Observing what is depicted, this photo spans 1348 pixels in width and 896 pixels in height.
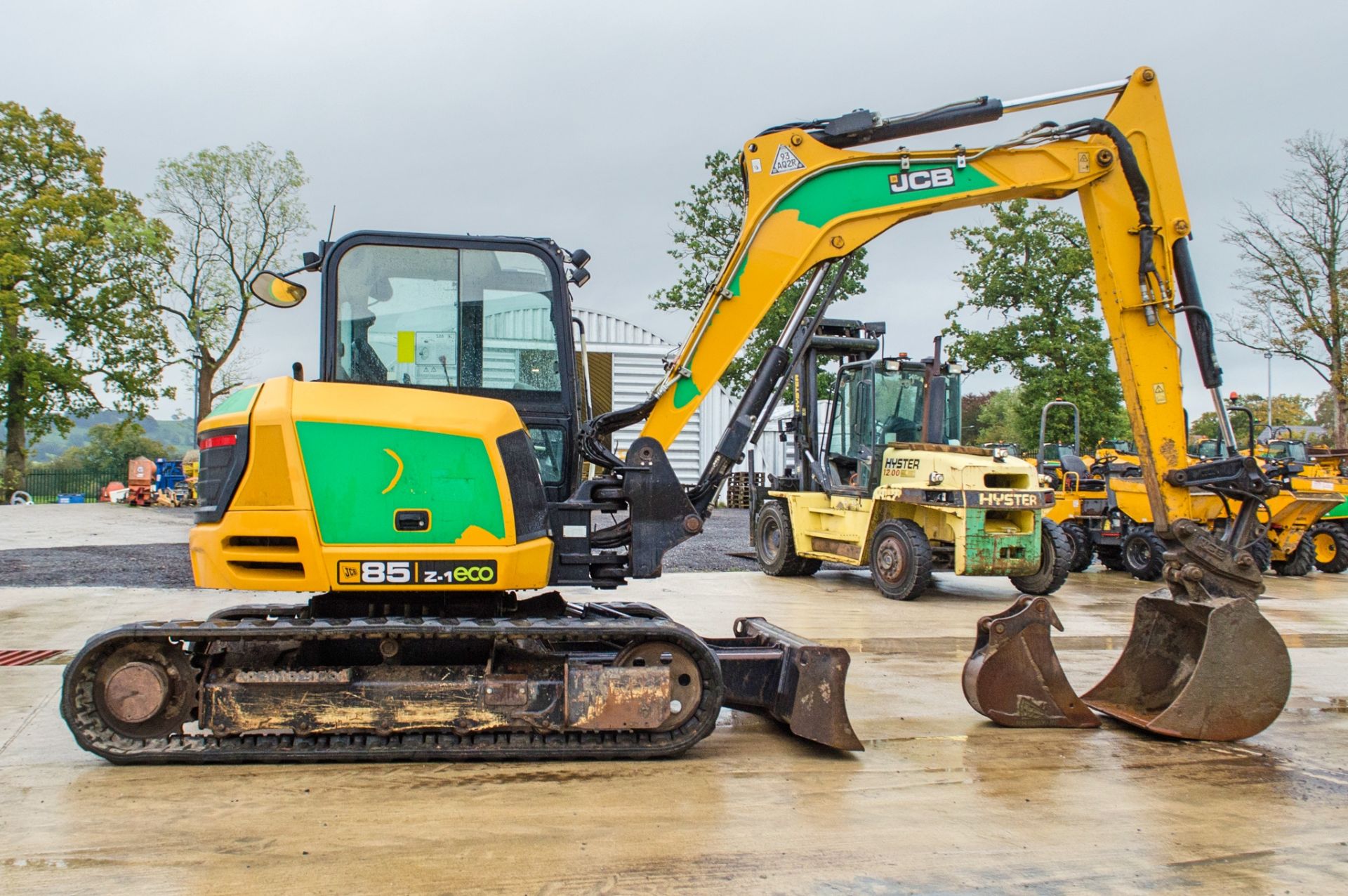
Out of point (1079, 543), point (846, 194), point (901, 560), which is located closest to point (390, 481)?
point (846, 194)

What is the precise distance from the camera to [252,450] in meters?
5.04

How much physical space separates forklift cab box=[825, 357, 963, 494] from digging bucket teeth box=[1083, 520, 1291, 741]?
6.70 meters

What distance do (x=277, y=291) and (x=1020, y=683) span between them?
4.71 m

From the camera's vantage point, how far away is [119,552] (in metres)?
16.4

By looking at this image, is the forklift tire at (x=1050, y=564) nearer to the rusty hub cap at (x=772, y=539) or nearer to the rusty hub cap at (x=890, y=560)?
the rusty hub cap at (x=890, y=560)

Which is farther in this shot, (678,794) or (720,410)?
(720,410)

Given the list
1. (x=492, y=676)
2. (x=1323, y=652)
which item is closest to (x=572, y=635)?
(x=492, y=676)

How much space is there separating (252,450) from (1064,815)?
4.05 meters

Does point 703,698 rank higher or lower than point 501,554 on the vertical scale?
lower

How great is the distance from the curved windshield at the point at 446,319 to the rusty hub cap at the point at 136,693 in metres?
1.70

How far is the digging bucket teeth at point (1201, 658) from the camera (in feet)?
18.7

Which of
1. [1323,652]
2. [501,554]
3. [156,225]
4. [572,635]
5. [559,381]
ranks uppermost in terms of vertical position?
[156,225]

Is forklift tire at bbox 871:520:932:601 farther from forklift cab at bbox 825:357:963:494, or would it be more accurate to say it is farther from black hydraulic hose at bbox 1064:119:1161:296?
black hydraulic hose at bbox 1064:119:1161:296

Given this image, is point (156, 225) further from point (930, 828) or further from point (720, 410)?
point (930, 828)
